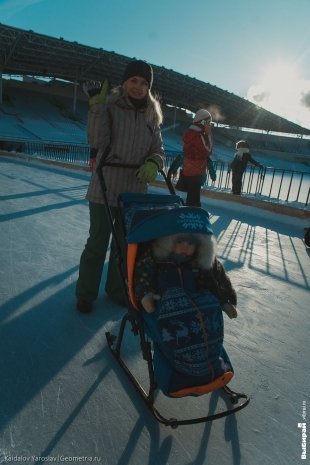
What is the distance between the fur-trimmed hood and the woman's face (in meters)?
1.07

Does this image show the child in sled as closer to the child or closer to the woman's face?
the child

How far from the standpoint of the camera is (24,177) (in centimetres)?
881

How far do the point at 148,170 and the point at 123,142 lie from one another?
274mm

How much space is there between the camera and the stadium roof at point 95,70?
88.5 ft

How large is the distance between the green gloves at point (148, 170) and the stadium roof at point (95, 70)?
2777 cm

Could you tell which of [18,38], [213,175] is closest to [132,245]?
[213,175]

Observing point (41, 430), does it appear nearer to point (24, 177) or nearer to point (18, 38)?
point (24, 177)

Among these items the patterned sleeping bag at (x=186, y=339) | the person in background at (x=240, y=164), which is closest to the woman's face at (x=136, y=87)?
the patterned sleeping bag at (x=186, y=339)

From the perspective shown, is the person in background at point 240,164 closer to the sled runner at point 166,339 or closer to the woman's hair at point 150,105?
the woman's hair at point 150,105

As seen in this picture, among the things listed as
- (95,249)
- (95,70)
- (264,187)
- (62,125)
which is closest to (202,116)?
(95,249)

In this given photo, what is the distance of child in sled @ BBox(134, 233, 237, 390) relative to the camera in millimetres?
1499

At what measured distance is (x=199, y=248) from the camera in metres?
1.76

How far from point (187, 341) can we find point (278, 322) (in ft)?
4.45

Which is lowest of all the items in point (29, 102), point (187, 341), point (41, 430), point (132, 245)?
point (41, 430)
